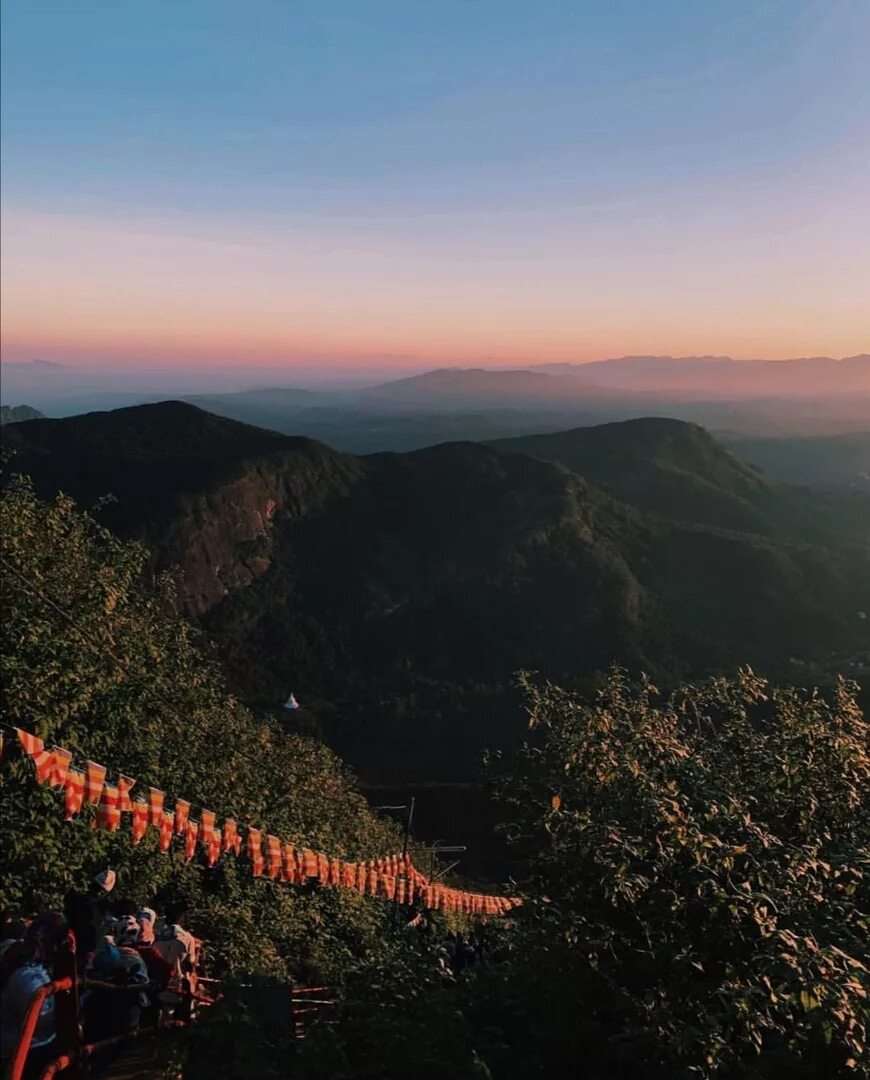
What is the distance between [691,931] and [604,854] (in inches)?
33.8

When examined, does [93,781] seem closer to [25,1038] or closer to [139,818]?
[139,818]

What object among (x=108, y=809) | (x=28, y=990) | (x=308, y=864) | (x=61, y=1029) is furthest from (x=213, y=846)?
(x=61, y=1029)

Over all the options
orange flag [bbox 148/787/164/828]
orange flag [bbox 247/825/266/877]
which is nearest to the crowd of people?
orange flag [bbox 148/787/164/828]

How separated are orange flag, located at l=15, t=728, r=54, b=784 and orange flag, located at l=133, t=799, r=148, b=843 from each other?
75.0 inches

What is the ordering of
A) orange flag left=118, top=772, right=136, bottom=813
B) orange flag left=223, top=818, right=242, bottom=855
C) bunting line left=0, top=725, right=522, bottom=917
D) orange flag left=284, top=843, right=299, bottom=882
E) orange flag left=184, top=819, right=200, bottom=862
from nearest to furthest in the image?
bunting line left=0, top=725, right=522, bottom=917 < orange flag left=118, top=772, right=136, bottom=813 < orange flag left=184, top=819, right=200, bottom=862 < orange flag left=223, top=818, right=242, bottom=855 < orange flag left=284, top=843, right=299, bottom=882

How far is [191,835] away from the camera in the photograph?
1241 centimetres

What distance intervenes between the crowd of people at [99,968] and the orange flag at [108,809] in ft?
3.07

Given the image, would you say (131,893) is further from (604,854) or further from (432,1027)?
(604,854)

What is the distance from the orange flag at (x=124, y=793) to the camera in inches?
413

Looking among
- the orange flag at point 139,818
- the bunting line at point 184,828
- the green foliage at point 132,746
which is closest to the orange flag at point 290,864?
the bunting line at point 184,828

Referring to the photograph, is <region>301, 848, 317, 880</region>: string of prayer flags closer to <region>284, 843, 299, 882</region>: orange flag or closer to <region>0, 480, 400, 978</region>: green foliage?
<region>284, 843, 299, 882</region>: orange flag

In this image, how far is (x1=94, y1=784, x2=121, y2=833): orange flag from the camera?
10.2 m

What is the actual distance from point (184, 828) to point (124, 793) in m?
1.97

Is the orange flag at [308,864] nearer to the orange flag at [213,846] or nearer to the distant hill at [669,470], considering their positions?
the orange flag at [213,846]
